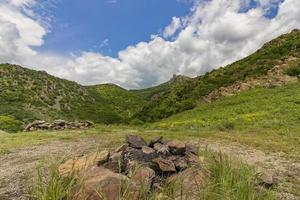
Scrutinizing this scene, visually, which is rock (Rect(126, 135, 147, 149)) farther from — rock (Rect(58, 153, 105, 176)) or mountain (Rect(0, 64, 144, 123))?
mountain (Rect(0, 64, 144, 123))

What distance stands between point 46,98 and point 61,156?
64.9 metres

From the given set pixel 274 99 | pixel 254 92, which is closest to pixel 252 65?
pixel 254 92

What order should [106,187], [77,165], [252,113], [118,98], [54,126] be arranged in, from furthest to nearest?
[118,98], [252,113], [54,126], [77,165], [106,187]

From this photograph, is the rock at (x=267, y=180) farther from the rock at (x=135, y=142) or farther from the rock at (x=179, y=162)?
the rock at (x=135, y=142)

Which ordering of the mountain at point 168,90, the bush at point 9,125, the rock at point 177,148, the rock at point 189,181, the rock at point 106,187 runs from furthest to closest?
the mountain at point 168,90 → the bush at point 9,125 → the rock at point 177,148 → the rock at point 106,187 → the rock at point 189,181

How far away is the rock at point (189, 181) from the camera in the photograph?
7.01 metres

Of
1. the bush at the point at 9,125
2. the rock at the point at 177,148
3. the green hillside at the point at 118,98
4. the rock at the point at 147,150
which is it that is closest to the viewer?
the rock at the point at 147,150

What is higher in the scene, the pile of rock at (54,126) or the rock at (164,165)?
the pile of rock at (54,126)

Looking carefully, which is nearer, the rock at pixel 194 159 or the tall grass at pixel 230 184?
the tall grass at pixel 230 184

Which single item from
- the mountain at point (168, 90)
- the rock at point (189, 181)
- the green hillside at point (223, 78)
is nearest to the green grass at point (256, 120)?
the mountain at point (168, 90)

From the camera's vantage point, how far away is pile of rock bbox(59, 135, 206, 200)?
738cm

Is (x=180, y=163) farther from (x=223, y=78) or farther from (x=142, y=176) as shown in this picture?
(x=223, y=78)

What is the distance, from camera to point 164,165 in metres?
9.76

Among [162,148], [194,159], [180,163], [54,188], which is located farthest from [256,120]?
[54,188]
